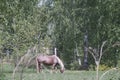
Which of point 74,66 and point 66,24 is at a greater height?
point 66,24

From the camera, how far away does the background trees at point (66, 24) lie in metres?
27.7

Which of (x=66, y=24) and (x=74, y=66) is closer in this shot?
(x=74, y=66)

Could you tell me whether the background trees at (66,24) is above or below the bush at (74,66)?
above

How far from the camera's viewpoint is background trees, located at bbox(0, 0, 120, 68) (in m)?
27.7

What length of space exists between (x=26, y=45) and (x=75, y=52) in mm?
14970

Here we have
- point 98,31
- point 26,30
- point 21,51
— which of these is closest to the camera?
point 21,51

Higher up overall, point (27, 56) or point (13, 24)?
point (27, 56)

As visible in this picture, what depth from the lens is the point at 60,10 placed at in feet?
122

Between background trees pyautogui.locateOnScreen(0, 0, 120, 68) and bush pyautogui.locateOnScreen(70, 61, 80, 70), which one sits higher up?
background trees pyautogui.locateOnScreen(0, 0, 120, 68)

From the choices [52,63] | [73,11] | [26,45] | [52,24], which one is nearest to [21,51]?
[26,45]

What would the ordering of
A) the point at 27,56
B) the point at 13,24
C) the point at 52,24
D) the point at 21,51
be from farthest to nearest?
the point at 52,24
the point at 13,24
the point at 21,51
the point at 27,56

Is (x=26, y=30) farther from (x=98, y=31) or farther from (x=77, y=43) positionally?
(x=77, y=43)

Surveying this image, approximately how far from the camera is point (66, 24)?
3678cm

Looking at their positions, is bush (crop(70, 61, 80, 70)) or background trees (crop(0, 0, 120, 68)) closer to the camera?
background trees (crop(0, 0, 120, 68))
